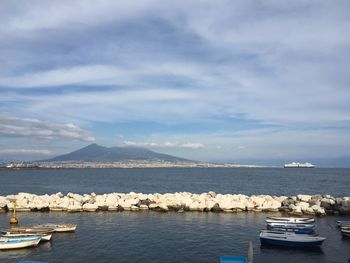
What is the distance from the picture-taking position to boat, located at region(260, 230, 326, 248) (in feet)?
104

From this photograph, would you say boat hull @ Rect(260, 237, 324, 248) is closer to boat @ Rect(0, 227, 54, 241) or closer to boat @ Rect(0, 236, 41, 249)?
boat @ Rect(0, 227, 54, 241)

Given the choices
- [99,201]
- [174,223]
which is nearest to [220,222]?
[174,223]

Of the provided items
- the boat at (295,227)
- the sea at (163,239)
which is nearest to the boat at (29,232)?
the sea at (163,239)

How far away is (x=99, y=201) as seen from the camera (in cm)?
5150

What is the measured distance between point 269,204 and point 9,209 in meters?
Answer: 36.9

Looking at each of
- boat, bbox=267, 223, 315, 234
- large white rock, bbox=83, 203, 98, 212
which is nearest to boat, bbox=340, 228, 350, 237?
boat, bbox=267, 223, 315, 234

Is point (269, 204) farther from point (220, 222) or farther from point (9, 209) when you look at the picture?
point (9, 209)

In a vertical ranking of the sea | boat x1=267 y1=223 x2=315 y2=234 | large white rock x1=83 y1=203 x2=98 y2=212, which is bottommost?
the sea

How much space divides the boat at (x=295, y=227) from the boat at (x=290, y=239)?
2.16 metres

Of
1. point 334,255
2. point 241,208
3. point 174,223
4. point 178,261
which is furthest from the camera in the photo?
point 241,208

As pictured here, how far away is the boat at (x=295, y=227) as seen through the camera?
34594 mm

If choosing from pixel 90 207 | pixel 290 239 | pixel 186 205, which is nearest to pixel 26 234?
pixel 90 207

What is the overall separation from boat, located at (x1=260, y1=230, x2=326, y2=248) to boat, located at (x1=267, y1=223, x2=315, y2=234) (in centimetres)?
216

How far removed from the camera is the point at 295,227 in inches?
1383
